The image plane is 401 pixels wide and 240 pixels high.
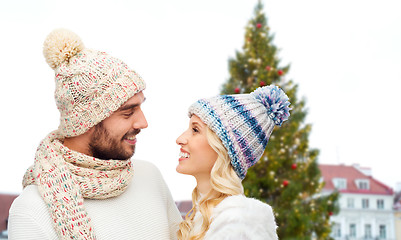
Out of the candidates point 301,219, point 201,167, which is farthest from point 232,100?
point 301,219

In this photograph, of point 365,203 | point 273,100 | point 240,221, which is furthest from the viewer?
point 365,203

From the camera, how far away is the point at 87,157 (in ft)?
6.61

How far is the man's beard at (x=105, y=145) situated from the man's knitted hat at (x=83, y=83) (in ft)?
0.21

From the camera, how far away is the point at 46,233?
185 cm

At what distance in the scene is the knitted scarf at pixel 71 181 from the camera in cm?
186

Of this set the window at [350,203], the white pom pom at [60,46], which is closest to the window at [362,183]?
the window at [350,203]

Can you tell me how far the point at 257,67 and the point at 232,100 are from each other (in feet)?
17.2

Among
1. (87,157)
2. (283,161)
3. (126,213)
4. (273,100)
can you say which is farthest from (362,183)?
(87,157)

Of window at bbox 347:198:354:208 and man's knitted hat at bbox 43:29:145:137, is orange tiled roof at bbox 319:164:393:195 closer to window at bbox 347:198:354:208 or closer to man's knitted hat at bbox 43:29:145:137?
window at bbox 347:198:354:208

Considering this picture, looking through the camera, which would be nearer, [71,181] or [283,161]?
[71,181]

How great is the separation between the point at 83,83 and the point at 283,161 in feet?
17.5

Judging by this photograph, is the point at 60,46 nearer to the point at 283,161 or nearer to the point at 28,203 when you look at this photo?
the point at 28,203

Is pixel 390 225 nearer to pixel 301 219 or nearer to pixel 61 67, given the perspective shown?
pixel 301 219

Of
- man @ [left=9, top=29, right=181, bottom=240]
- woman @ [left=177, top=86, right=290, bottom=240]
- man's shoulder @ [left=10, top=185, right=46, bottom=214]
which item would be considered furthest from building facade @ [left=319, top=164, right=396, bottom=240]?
man's shoulder @ [left=10, top=185, right=46, bottom=214]
